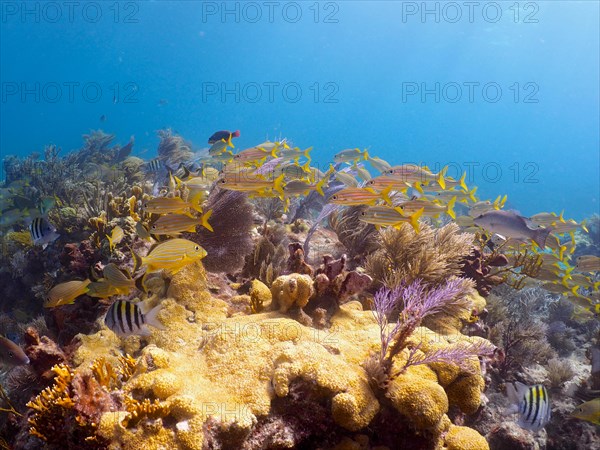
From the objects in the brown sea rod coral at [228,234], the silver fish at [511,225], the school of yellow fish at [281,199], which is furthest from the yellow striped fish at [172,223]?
the silver fish at [511,225]

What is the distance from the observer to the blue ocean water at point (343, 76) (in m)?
81.7

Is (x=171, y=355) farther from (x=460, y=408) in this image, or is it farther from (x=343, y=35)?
(x=343, y=35)

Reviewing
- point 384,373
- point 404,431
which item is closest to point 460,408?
point 404,431

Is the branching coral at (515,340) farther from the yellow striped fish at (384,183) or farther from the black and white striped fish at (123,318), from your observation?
the black and white striped fish at (123,318)

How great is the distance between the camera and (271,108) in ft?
→ 608

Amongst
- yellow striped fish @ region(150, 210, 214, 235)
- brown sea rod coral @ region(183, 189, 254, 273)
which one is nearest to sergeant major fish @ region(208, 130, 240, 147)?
brown sea rod coral @ region(183, 189, 254, 273)

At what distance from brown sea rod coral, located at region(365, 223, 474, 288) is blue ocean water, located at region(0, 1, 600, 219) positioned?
51.7 meters

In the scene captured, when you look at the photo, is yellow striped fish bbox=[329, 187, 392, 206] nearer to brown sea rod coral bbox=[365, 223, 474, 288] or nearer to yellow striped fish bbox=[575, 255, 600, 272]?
brown sea rod coral bbox=[365, 223, 474, 288]

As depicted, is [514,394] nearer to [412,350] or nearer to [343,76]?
[412,350]

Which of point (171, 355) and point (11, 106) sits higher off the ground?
point (11, 106)

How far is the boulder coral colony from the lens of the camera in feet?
8.70

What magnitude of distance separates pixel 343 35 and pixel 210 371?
13242 centimetres

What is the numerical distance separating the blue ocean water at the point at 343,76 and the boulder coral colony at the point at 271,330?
164ft

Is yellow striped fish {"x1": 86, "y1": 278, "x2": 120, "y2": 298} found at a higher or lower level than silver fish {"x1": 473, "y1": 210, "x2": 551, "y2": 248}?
lower
